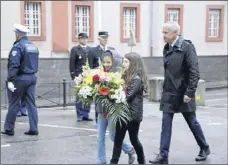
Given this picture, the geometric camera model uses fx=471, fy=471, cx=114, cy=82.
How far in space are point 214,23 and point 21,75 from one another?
61.9 ft

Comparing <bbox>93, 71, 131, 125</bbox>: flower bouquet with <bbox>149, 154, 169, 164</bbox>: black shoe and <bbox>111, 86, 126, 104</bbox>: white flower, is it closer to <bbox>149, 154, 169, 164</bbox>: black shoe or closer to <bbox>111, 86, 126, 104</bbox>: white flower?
<bbox>111, 86, 126, 104</bbox>: white flower

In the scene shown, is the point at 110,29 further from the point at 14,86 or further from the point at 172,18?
the point at 14,86

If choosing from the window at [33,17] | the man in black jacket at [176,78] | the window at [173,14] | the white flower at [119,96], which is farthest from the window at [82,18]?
the white flower at [119,96]

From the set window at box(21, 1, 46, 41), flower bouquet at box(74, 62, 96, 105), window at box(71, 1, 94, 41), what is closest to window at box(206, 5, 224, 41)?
window at box(71, 1, 94, 41)

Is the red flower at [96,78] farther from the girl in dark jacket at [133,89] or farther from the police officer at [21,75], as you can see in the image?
the police officer at [21,75]

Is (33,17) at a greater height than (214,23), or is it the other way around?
(33,17)

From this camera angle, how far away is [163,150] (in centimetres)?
629

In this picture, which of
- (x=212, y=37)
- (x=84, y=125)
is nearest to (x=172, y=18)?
(x=212, y=37)

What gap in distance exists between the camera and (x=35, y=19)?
20172mm

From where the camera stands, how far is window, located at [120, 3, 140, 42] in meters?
22.1

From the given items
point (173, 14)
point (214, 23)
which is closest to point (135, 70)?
point (173, 14)

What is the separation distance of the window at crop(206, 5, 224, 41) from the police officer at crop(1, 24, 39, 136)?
706 inches

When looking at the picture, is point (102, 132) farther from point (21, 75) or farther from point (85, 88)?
point (21, 75)

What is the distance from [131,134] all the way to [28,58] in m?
2.94
